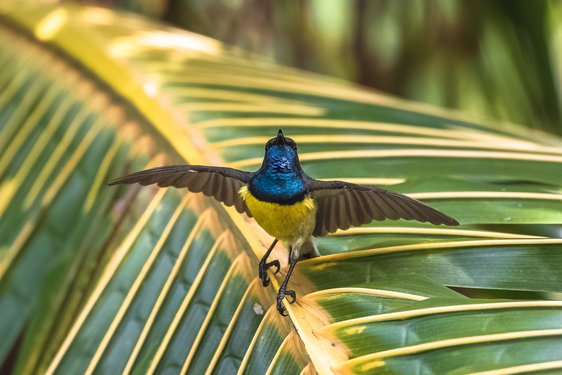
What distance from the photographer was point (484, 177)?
58.6 inches

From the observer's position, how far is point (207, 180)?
133 centimetres

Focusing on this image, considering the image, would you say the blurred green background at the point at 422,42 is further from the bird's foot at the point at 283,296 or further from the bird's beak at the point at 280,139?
the bird's foot at the point at 283,296

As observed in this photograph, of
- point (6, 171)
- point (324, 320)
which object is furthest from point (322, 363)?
point (6, 171)

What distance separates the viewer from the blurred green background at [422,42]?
2795mm

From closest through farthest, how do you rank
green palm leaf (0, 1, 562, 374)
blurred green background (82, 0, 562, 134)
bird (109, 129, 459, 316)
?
green palm leaf (0, 1, 562, 374) → bird (109, 129, 459, 316) → blurred green background (82, 0, 562, 134)

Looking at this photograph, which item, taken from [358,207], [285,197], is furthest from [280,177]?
[358,207]

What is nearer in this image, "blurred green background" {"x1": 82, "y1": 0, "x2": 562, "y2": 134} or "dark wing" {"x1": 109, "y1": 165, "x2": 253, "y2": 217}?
"dark wing" {"x1": 109, "y1": 165, "x2": 253, "y2": 217}

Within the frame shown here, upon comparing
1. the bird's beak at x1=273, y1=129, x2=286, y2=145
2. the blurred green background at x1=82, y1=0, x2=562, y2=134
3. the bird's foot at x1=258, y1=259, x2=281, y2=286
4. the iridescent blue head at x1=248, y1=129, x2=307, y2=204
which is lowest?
the bird's foot at x1=258, y1=259, x2=281, y2=286

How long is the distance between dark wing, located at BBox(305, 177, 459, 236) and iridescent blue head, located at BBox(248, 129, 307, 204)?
28 mm

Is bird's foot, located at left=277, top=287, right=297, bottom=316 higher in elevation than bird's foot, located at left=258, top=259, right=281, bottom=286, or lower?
lower

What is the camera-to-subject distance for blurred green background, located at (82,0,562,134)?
2.79 meters

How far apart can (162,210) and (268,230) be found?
0.29 meters

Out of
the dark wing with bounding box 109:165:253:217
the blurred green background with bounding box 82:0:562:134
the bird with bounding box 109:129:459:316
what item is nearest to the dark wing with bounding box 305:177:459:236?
the bird with bounding box 109:129:459:316

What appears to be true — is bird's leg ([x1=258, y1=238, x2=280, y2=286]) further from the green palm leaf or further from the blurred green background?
the blurred green background
